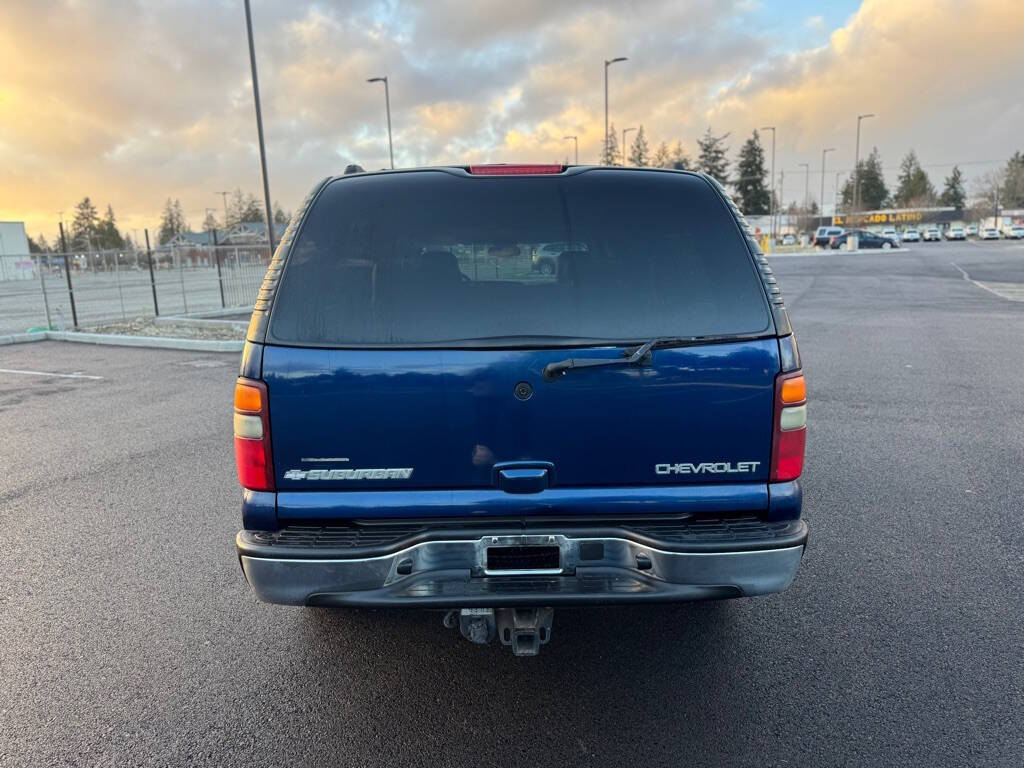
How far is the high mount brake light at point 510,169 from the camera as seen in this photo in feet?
9.54

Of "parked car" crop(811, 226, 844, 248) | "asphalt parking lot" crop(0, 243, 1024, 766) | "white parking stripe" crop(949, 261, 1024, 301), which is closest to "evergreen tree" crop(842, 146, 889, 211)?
"parked car" crop(811, 226, 844, 248)

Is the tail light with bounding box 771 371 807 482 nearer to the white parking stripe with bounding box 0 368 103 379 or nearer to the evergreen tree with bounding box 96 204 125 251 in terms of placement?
the white parking stripe with bounding box 0 368 103 379

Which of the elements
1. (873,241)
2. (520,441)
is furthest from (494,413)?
(873,241)

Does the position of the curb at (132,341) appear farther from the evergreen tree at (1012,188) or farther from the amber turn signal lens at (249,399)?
the evergreen tree at (1012,188)

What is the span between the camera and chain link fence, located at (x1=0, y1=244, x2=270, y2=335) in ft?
58.2

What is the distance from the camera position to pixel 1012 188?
3698 inches

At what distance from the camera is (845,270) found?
102 feet

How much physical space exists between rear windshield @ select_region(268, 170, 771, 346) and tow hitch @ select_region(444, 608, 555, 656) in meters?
0.99

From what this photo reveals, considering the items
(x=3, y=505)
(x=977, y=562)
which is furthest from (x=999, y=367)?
(x=3, y=505)

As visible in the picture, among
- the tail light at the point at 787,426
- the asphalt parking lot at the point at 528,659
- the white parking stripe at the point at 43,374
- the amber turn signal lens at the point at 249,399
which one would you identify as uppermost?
the amber turn signal lens at the point at 249,399

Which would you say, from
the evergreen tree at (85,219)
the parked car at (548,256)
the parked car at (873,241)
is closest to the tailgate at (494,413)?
the parked car at (548,256)

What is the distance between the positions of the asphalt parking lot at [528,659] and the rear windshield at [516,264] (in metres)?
1.44

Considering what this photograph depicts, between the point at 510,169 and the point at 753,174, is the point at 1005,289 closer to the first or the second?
the point at 510,169

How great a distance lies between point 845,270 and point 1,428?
3112 cm
